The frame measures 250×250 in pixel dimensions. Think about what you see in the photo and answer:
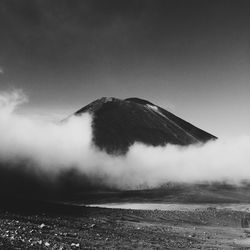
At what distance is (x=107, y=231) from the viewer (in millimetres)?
27078

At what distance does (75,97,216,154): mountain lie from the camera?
15188 cm

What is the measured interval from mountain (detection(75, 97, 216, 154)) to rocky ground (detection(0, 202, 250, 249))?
103211mm

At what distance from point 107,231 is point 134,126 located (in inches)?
5311

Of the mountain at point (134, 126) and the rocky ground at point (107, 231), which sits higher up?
the mountain at point (134, 126)

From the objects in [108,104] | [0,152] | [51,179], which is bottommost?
[51,179]

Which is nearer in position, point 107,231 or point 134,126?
point 107,231

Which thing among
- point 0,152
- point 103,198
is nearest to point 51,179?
point 0,152

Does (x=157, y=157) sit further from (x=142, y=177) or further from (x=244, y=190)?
(x=244, y=190)

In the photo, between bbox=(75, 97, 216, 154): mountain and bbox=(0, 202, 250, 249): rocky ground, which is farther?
bbox=(75, 97, 216, 154): mountain

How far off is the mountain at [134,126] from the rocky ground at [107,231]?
103 m

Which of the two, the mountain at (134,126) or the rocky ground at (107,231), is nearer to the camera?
the rocky ground at (107,231)

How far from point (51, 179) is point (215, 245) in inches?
3809

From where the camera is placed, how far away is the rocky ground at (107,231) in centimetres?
1969

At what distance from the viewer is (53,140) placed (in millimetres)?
157250
